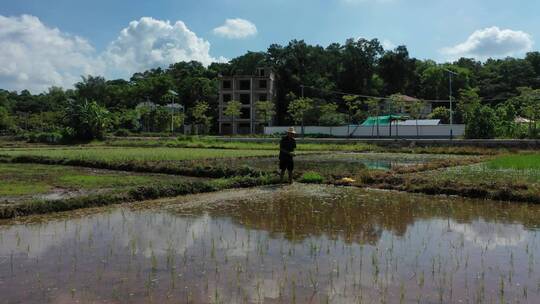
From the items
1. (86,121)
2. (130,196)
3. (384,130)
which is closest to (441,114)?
(384,130)

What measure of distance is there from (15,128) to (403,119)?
192ft

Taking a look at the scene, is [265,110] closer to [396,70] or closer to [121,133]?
[121,133]

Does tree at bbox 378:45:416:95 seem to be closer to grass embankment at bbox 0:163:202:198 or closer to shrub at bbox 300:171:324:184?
shrub at bbox 300:171:324:184

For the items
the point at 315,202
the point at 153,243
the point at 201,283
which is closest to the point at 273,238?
the point at 153,243

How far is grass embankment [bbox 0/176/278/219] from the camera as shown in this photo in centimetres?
965

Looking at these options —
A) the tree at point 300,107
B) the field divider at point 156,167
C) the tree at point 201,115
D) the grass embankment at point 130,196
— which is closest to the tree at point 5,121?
the tree at point 201,115

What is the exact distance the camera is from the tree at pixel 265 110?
6569 cm

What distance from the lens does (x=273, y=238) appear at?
780cm

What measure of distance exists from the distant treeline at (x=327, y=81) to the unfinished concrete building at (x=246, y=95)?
356cm

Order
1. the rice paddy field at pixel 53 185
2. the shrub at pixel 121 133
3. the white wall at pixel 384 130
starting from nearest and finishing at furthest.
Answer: the rice paddy field at pixel 53 185 → the white wall at pixel 384 130 → the shrub at pixel 121 133

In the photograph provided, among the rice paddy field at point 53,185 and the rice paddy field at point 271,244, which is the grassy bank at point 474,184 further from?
the rice paddy field at point 53,185

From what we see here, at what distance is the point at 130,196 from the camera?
11539 millimetres

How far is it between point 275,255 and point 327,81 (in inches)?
2775

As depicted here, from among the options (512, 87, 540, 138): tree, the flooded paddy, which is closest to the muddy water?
the flooded paddy
